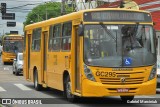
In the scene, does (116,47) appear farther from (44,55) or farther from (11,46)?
(11,46)

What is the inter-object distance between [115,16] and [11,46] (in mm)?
38434

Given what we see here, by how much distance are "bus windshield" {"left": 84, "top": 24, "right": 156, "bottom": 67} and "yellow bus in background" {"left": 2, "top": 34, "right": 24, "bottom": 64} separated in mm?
36786

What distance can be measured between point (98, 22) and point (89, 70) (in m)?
1.50

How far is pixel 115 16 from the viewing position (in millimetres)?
14461

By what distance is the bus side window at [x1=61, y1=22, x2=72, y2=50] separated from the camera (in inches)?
615

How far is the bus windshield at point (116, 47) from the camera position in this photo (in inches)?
549

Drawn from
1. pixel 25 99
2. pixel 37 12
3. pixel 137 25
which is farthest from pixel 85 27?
pixel 37 12

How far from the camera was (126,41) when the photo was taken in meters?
14.2

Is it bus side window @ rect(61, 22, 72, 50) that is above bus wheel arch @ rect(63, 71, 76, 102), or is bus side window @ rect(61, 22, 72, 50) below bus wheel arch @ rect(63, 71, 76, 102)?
above

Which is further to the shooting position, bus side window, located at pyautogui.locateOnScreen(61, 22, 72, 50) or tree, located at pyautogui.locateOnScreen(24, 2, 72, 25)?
tree, located at pyautogui.locateOnScreen(24, 2, 72, 25)

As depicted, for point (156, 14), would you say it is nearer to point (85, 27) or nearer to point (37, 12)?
point (85, 27)

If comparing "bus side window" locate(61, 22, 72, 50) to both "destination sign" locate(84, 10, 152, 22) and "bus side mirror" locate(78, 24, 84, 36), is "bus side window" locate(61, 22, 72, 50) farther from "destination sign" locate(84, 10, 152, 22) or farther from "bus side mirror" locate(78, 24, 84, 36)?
"bus side mirror" locate(78, 24, 84, 36)

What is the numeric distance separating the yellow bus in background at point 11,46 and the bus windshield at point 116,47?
121ft

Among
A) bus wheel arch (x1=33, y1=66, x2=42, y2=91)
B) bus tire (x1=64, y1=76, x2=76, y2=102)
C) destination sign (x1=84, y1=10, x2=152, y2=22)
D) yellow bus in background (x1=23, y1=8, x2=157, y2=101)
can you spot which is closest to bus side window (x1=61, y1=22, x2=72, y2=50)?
yellow bus in background (x1=23, y1=8, x2=157, y2=101)
